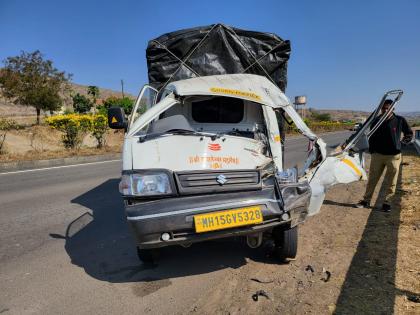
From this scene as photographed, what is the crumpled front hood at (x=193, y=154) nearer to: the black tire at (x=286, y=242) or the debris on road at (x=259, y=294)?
the black tire at (x=286, y=242)

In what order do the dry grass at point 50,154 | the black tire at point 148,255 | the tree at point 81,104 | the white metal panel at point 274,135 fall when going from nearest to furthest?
the black tire at point 148,255 → the white metal panel at point 274,135 → the dry grass at point 50,154 → the tree at point 81,104

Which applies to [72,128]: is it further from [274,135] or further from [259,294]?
[259,294]

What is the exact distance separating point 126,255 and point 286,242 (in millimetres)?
1968

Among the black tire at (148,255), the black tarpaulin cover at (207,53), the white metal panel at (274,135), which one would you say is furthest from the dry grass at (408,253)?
the black tarpaulin cover at (207,53)

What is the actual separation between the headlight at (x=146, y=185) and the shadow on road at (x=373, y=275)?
1840 millimetres

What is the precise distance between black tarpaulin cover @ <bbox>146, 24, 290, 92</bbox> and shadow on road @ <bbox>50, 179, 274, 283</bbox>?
2533 mm

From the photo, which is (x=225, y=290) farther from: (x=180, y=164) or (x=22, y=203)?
(x=22, y=203)

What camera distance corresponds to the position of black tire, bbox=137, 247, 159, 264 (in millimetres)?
3927

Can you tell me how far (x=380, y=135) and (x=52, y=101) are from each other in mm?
28123

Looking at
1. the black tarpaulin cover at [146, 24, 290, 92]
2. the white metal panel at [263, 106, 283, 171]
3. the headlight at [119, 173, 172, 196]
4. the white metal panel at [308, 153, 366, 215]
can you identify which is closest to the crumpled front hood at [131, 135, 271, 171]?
the headlight at [119, 173, 172, 196]

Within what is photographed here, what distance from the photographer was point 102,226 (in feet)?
18.2

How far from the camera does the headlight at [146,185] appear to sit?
3342 mm

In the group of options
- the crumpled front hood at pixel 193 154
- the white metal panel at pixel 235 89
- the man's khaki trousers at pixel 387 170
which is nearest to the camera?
the crumpled front hood at pixel 193 154

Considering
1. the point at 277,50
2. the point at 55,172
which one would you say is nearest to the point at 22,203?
the point at 55,172
